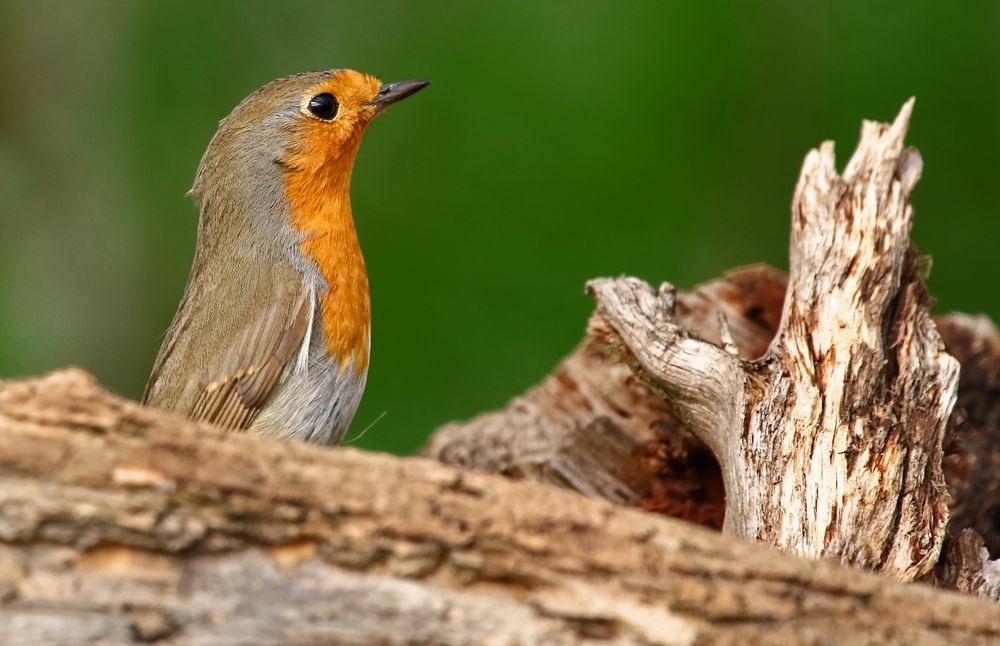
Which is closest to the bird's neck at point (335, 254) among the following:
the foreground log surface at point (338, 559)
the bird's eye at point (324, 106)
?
the bird's eye at point (324, 106)

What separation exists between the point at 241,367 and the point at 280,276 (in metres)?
0.39

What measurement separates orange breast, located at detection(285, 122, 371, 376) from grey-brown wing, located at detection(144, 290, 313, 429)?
125 millimetres

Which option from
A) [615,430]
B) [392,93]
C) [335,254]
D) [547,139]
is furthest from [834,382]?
[547,139]

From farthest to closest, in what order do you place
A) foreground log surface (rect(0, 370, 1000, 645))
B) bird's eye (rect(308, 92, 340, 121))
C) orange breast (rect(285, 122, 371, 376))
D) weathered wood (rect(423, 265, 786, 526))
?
bird's eye (rect(308, 92, 340, 121)) → weathered wood (rect(423, 265, 786, 526)) → orange breast (rect(285, 122, 371, 376)) → foreground log surface (rect(0, 370, 1000, 645))

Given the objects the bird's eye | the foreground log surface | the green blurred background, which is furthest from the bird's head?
the foreground log surface

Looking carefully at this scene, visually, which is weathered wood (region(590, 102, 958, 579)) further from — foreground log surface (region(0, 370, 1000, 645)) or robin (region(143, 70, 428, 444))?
robin (region(143, 70, 428, 444))

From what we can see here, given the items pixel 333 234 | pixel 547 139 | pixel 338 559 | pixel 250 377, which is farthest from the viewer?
pixel 547 139

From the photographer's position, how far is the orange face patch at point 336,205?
4.36m

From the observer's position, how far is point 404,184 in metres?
6.64

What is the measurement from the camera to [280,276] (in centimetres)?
439

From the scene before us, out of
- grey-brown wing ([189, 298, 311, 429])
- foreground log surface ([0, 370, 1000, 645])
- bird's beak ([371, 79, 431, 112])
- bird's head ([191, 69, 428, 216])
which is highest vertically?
bird's beak ([371, 79, 431, 112])

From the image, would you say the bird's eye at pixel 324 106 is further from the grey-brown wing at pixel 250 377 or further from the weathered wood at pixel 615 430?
the weathered wood at pixel 615 430

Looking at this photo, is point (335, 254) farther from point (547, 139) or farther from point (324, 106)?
point (547, 139)

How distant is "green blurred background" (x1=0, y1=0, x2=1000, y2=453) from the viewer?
21.5ft
